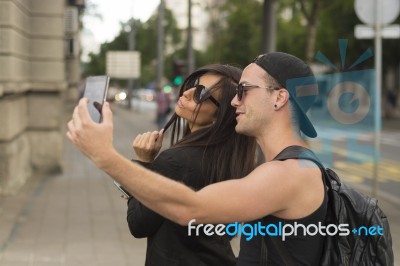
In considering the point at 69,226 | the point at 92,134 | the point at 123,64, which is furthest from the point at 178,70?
the point at 92,134

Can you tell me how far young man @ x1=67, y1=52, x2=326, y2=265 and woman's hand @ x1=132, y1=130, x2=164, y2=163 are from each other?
0.56 metres

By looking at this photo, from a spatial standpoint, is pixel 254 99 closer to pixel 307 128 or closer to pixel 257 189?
pixel 307 128

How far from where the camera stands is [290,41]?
44.3 metres

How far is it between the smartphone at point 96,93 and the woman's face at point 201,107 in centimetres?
73

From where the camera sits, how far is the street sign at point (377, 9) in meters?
9.62

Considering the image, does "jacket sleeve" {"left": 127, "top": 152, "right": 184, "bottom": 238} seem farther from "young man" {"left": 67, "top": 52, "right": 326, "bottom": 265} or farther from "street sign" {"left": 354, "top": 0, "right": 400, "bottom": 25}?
"street sign" {"left": 354, "top": 0, "right": 400, "bottom": 25}

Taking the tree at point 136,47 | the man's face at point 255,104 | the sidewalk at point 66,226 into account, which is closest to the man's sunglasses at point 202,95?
the man's face at point 255,104

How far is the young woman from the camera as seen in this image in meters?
2.58

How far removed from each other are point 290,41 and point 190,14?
22159 millimetres

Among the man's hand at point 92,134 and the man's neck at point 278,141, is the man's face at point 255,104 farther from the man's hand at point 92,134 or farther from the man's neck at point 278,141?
the man's hand at point 92,134

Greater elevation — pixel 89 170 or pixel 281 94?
pixel 281 94

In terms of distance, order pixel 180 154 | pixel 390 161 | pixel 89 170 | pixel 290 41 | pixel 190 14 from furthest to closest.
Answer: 1. pixel 290 41
2. pixel 190 14
3. pixel 390 161
4. pixel 89 170
5. pixel 180 154

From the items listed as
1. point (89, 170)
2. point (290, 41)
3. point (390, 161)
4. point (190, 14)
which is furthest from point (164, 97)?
point (290, 41)

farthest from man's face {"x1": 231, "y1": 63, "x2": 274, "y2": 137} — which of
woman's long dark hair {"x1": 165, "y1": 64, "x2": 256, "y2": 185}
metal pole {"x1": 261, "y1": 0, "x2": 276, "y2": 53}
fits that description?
metal pole {"x1": 261, "y1": 0, "x2": 276, "y2": 53}
